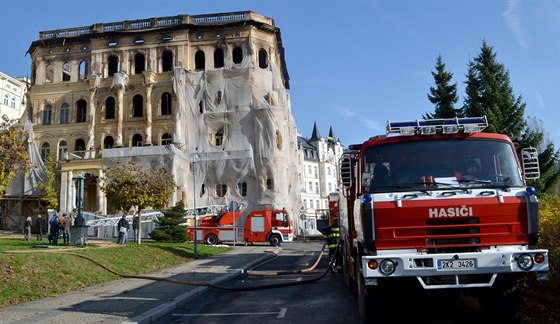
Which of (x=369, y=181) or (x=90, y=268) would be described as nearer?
(x=369, y=181)

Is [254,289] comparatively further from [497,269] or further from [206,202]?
[206,202]

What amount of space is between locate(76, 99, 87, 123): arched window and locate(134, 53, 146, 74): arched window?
6.35m

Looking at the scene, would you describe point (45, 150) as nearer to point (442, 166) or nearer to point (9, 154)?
point (9, 154)

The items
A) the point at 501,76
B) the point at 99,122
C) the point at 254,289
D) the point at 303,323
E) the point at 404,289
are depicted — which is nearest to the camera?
the point at 404,289

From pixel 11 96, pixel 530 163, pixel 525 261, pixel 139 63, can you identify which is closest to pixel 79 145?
pixel 139 63

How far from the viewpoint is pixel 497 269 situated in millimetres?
5883

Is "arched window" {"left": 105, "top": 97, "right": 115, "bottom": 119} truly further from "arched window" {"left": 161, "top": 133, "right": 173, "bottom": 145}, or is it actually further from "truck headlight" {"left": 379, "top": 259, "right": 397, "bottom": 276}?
"truck headlight" {"left": 379, "top": 259, "right": 397, "bottom": 276}

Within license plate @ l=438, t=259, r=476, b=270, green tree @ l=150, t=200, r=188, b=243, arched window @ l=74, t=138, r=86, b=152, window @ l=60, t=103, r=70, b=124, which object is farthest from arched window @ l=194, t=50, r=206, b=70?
license plate @ l=438, t=259, r=476, b=270

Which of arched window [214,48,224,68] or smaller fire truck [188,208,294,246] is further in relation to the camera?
arched window [214,48,224,68]

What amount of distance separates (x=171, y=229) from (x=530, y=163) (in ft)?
76.5

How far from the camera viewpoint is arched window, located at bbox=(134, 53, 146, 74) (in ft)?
156

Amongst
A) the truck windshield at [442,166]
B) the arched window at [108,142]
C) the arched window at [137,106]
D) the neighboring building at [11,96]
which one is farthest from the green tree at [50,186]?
the truck windshield at [442,166]

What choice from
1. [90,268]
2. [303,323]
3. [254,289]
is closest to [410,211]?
[303,323]

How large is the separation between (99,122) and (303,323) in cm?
4324
